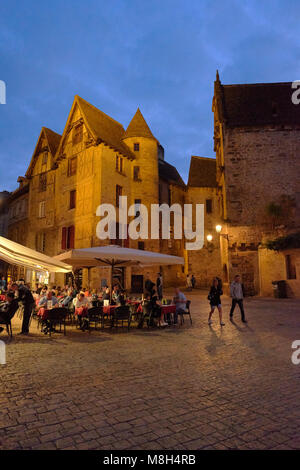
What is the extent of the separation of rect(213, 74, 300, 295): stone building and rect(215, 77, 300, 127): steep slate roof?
0.07m

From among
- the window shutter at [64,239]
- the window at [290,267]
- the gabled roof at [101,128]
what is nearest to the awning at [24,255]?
the window at [290,267]

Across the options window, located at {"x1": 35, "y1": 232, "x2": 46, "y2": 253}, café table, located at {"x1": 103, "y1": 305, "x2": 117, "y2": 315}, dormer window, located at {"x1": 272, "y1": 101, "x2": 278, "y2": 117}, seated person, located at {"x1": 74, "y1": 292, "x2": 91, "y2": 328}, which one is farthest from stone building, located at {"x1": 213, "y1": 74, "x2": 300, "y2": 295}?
window, located at {"x1": 35, "y1": 232, "x2": 46, "y2": 253}

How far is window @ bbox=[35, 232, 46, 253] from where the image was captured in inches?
1046

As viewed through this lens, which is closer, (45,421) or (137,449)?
(137,449)

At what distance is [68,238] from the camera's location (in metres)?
23.9

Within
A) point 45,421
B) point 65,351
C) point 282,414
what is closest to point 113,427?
point 45,421

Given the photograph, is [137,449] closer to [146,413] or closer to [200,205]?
[146,413]

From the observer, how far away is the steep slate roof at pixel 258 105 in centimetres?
2212

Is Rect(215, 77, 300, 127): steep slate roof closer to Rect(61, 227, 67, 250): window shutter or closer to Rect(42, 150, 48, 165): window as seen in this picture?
Rect(61, 227, 67, 250): window shutter

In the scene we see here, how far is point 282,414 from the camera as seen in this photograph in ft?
11.3

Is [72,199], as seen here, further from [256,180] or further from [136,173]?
[256,180]

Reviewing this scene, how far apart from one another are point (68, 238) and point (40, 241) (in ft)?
14.3

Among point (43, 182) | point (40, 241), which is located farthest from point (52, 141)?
point (40, 241)

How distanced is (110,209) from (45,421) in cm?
2023
